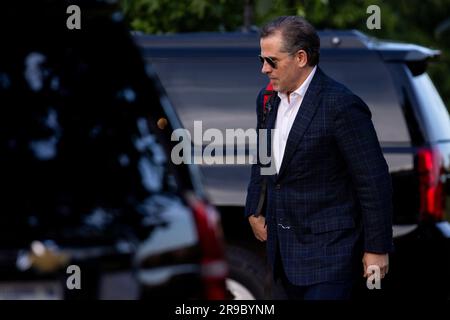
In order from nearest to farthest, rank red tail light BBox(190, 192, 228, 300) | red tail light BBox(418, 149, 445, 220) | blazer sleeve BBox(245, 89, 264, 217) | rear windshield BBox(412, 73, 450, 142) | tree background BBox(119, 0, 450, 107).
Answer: red tail light BBox(190, 192, 228, 300) < blazer sleeve BBox(245, 89, 264, 217) < red tail light BBox(418, 149, 445, 220) < rear windshield BBox(412, 73, 450, 142) < tree background BBox(119, 0, 450, 107)

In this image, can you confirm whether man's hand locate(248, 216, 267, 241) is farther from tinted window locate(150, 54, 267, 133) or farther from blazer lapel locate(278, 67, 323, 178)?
tinted window locate(150, 54, 267, 133)

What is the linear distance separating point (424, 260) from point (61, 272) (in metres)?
4.48

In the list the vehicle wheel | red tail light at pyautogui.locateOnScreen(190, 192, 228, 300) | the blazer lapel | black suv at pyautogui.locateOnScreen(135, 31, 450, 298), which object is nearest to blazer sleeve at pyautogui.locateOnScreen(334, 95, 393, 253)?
the blazer lapel

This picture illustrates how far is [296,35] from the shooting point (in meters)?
5.46

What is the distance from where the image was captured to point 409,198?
8.05 m

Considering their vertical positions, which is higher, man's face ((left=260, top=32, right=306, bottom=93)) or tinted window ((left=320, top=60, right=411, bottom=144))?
man's face ((left=260, top=32, right=306, bottom=93))

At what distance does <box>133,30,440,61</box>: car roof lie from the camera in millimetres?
8305

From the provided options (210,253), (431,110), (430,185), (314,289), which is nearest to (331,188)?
(314,289)

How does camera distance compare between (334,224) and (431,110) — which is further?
(431,110)

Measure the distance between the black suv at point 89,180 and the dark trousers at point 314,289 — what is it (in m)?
1.20

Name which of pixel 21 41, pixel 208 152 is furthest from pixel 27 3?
pixel 208 152

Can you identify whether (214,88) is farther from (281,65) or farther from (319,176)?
(319,176)

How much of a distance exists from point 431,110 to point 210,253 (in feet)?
14.5

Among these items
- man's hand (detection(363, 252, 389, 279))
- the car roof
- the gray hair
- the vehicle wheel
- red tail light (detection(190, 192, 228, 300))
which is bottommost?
the vehicle wheel
